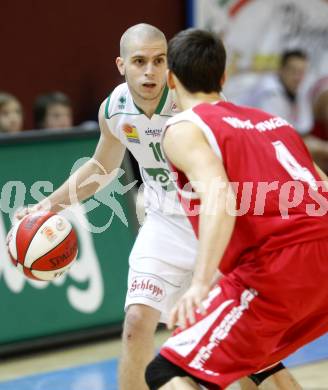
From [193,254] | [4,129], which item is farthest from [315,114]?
[193,254]

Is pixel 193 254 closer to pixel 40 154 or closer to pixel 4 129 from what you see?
pixel 40 154

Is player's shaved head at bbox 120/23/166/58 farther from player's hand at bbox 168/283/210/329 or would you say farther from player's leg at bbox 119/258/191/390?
player's hand at bbox 168/283/210/329

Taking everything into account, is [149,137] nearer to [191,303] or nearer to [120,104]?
[120,104]

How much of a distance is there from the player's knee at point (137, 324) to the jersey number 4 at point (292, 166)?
1.47 meters

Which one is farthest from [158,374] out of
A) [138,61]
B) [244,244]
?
[138,61]

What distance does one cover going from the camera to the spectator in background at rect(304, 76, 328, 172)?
33.8 ft

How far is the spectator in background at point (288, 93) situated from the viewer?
1105 centimetres

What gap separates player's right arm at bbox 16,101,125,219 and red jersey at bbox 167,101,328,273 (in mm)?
1638

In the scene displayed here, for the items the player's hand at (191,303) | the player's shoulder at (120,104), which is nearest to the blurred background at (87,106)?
the player's shoulder at (120,104)

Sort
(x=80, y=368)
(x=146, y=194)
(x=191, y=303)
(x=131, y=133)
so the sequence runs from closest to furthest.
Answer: (x=191, y=303) → (x=131, y=133) → (x=146, y=194) → (x=80, y=368)

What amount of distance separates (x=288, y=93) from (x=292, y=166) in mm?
7260

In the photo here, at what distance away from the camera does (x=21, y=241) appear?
17.2 feet

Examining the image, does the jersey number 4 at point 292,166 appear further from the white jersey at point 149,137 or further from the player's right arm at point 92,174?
the player's right arm at point 92,174

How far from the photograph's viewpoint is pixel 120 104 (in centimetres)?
549
